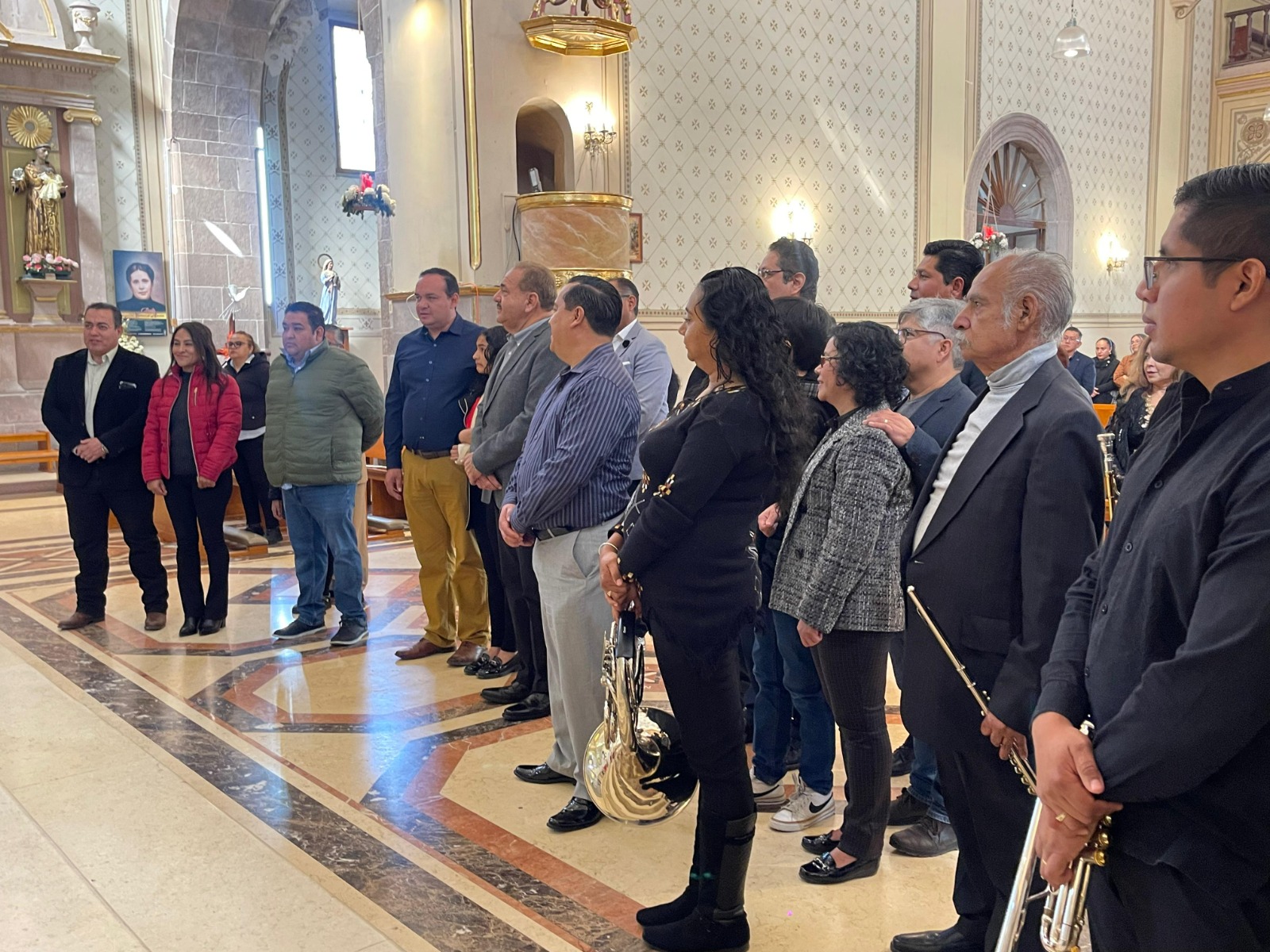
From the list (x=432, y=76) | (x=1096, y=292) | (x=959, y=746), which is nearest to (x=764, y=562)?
(x=959, y=746)

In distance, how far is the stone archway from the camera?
1187cm

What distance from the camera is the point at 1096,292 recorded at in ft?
44.2

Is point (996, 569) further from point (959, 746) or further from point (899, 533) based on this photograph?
point (899, 533)

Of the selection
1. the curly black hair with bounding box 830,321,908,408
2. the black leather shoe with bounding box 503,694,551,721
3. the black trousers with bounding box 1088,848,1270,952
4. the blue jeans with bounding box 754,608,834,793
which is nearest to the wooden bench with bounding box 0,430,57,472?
the black leather shoe with bounding box 503,694,551,721

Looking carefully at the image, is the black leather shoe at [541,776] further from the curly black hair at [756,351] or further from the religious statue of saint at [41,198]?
the religious statue of saint at [41,198]

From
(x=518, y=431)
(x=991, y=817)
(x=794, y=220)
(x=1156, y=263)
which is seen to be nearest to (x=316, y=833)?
(x=518, y=431)

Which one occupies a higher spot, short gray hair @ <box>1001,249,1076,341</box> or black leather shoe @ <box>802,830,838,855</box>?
short gray hair @ <box>1001,249,1076,341</box>

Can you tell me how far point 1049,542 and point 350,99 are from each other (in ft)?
50.9

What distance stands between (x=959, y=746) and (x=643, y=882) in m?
1.05

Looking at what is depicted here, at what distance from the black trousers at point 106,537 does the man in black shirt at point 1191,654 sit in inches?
195

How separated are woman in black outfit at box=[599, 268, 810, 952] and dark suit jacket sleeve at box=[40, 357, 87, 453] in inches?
156

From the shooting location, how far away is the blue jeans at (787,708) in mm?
2934

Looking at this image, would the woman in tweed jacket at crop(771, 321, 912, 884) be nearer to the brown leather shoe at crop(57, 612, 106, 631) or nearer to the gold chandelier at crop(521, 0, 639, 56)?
the brown leather shoe at crop(57, 612, 106, 631)

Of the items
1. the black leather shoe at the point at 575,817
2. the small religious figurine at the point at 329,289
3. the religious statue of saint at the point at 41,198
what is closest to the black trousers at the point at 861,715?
the black leather shoe at the point at 575,817
